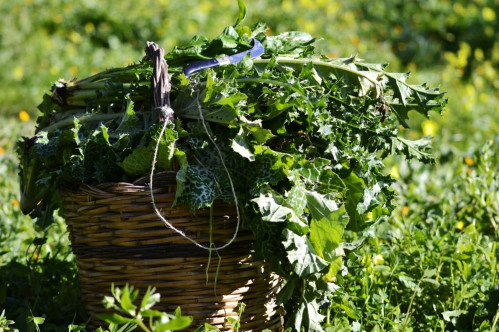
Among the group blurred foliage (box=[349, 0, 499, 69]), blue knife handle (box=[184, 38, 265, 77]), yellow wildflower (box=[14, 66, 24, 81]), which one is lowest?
blurred foliage (box=[349, 0, 499, 69])

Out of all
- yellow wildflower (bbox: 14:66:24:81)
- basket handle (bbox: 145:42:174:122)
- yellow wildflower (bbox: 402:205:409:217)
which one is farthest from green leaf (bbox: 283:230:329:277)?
yellow wildflower (bbox: 14:66:24:81)

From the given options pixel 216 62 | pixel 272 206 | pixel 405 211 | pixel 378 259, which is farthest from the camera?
pixel 405 211

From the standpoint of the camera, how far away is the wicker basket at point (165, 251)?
2082 millimetres

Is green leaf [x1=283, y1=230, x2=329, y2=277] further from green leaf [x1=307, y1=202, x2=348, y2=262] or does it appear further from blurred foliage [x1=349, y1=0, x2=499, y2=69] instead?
blurred foliage [x1=349, y1=0, x2=499, y2=69]

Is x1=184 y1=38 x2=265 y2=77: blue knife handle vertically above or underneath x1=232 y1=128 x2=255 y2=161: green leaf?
above

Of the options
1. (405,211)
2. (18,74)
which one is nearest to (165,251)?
(405,211)

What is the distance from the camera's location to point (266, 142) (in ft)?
7.18

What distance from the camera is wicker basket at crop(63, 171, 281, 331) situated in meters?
2.08

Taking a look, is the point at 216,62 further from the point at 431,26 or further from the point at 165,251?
the point at 431,26

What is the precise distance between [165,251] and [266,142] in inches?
17.9

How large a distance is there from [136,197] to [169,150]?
0.56ft

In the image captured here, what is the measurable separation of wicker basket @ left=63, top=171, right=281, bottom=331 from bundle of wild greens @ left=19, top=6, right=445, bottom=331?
8cm

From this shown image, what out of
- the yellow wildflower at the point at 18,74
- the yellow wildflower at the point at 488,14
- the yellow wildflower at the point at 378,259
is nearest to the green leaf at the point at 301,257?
the yellow wildflower at the point at 378,259

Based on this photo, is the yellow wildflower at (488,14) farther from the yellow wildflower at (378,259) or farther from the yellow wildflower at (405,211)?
the yellow wildflower at (378,259)
